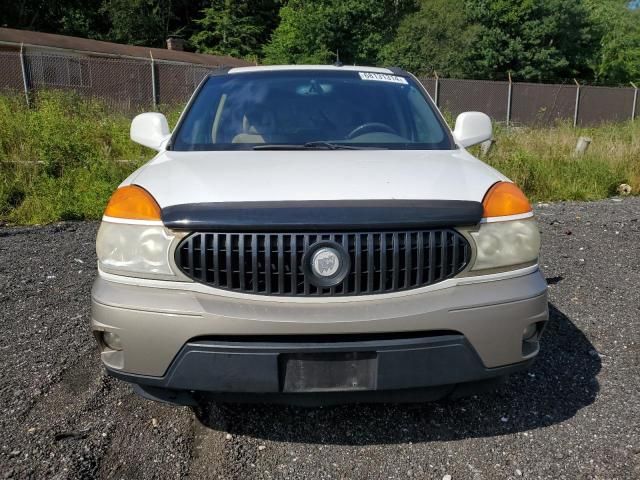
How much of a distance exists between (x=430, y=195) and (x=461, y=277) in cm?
35

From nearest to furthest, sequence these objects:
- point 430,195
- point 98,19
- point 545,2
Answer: point 430,195, point 545,2, point 98,19

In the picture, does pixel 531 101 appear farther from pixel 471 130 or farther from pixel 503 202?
pixel 503 202

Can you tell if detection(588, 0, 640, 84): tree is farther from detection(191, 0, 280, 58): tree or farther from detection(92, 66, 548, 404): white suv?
detection(92, 66, 548, 404): white suv

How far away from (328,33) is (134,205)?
31.6 meters

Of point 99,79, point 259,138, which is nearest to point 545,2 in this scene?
point 99,79

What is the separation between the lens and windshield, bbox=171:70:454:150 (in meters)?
3.14

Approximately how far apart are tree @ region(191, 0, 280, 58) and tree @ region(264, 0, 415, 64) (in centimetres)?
402

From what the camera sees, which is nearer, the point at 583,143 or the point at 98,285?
the point at 98,285

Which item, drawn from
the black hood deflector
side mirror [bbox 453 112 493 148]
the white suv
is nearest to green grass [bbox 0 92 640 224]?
side mirror [bbox 453 112 493 148]

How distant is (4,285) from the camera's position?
4.52m

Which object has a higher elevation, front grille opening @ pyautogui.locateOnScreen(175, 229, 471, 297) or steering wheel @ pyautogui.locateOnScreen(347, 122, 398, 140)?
steering wheel @ pyautogui.locateOnScreen(347, 122, 398, 140)

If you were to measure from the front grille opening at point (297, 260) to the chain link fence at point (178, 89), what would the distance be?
35.6 feet

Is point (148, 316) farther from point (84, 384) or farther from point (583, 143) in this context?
point (583, 143)

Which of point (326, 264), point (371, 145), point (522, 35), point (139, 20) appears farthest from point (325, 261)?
point (139, 20)
